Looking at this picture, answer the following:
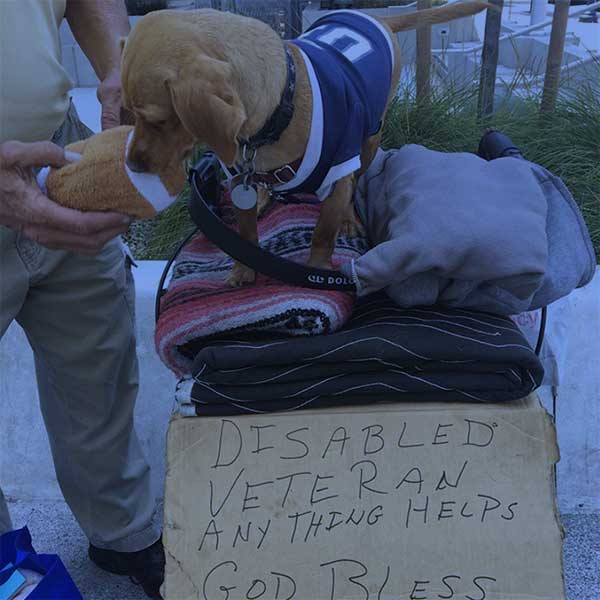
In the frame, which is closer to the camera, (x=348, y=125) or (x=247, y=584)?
(x=247, y=584)

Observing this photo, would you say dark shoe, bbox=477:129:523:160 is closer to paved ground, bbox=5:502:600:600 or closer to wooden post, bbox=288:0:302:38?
paved ground, bbox=5:502:600:600

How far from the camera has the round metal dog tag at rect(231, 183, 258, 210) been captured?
4.56ft

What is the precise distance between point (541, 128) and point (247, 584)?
259cm

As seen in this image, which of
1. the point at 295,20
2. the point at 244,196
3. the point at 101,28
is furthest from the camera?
the point at 295,20

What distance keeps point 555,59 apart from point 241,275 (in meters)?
2.57

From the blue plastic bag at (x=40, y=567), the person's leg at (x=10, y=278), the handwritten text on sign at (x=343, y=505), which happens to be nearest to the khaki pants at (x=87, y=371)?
the person's leg at (x=10, y=278)

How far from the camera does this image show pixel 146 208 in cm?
120

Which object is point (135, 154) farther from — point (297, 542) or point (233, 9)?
point (233, 9)

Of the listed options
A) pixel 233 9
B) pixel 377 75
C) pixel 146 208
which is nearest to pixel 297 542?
pixel 146 208

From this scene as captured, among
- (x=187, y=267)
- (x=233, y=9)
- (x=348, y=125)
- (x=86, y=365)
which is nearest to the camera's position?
(x=348, y=125)

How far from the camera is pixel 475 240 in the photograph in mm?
1188

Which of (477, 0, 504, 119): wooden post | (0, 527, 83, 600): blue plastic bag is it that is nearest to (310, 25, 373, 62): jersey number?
(0, 527, 83, 600): blue plastic bag

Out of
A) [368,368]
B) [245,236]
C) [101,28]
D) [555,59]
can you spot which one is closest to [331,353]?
[368,368]

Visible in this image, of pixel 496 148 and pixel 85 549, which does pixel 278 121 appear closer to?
pixel 496 148
